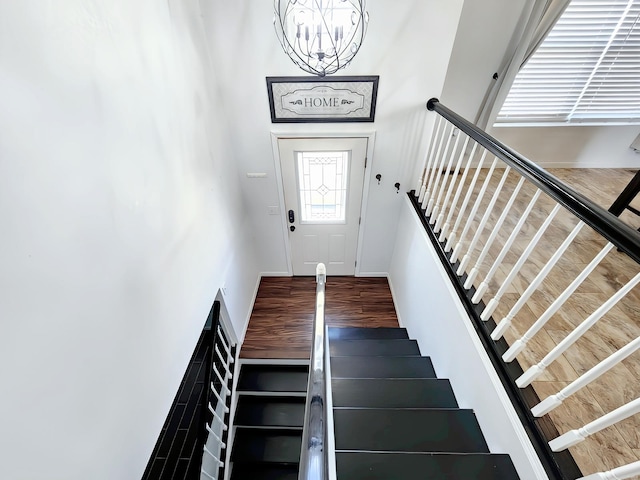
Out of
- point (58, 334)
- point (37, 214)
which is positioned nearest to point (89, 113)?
point (37, 214)

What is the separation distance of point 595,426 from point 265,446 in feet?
9.14

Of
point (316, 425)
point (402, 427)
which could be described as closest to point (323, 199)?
point (402, 427)

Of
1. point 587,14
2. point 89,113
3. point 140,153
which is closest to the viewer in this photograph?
point 89,113

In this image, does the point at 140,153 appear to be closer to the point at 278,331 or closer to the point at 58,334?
the point at 58,334

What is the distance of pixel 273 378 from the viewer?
3049 millimetres

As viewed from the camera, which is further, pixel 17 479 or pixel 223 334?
pixel 223 334

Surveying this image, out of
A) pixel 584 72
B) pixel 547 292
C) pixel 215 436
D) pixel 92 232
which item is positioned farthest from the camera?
pixel 584 72

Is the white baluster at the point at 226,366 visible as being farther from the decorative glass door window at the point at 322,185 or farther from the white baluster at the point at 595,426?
the white baluster at the point at 595,426

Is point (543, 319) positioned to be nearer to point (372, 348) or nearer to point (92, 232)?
point (372, 348)

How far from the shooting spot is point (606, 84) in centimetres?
314

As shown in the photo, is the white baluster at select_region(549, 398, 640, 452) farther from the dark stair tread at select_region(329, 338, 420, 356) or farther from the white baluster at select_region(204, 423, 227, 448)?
the white baluster at select_region(204, 423, 227, 448)

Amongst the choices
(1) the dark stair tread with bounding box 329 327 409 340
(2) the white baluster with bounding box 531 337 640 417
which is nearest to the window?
(1) the dark stair tread with bounding box 329 327 409 340

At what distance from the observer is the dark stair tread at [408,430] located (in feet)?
4.73

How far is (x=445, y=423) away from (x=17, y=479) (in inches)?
68.8
